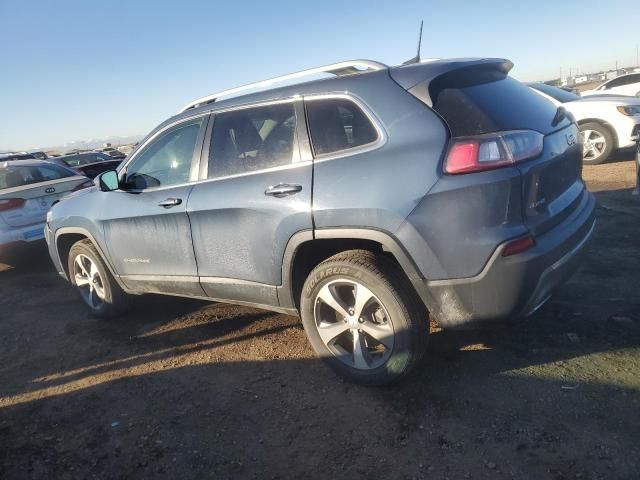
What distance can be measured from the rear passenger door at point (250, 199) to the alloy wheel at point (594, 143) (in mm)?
7164

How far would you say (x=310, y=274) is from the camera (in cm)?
302

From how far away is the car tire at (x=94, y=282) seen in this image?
14.7 feet

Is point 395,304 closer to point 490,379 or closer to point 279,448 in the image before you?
point 490,379

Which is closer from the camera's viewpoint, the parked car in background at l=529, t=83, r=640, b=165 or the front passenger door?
the front passenger door

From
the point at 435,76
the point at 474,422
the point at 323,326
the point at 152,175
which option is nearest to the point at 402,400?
the point at 474,422

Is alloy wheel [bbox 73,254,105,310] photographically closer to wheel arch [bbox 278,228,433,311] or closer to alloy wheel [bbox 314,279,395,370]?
wheel arch [bbox 278,228,433,311]

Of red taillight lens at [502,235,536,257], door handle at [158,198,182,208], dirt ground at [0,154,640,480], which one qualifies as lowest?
dirt ground at [0,154,640,480]

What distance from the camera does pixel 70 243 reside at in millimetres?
4918

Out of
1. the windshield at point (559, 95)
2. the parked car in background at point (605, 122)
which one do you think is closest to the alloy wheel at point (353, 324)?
the parked car in background at point (605, 122)

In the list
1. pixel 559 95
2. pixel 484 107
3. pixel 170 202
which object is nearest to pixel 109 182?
pixel 170 202

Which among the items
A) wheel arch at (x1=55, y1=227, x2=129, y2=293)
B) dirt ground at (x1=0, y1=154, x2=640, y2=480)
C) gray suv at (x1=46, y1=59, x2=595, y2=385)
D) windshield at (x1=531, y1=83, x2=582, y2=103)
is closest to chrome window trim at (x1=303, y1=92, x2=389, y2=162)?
gray suv at (x1=46, y1=59, x2=595, y2=385)

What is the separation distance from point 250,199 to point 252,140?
1.50 ft

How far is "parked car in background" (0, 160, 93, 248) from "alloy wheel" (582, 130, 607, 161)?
327 inches

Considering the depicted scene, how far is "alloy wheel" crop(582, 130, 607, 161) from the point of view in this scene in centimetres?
836
